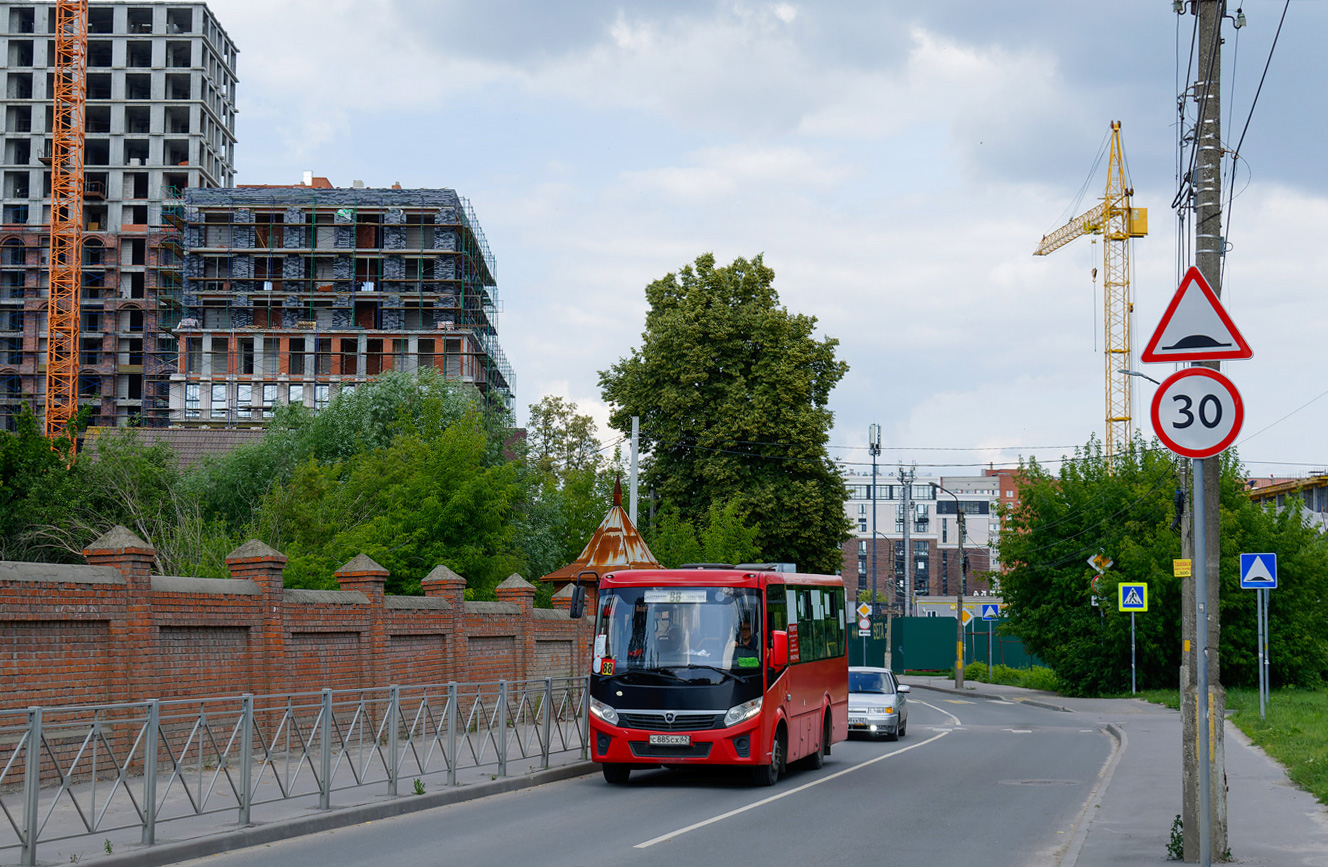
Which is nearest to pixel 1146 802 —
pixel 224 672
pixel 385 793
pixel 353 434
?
pixel 385 793

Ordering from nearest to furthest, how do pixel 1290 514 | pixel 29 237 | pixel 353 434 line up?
1. pixel 1290 514
2. pixel 353 434
3. pixel 29 237

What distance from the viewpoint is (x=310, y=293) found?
9706 cm

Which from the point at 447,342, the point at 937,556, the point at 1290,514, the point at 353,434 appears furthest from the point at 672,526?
the point at 937,556

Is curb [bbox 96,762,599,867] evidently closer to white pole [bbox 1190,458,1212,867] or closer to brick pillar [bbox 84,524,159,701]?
brick pillar [bbox 84,524,159,701]

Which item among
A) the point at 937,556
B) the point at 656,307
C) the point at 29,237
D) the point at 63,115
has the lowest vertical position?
the point at 937,556

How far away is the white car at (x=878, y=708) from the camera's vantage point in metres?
26.4

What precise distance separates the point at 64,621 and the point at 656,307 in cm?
4071

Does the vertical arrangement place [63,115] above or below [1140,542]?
above

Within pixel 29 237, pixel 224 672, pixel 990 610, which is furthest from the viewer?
pixel 29 237

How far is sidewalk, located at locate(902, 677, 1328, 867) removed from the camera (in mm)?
11117

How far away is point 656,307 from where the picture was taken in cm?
5366

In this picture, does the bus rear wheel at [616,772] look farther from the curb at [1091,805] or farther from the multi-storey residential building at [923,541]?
the multi-storey residential building at [923,541]

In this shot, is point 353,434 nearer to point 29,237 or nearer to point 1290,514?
point 1290,514

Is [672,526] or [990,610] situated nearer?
[672,526]
